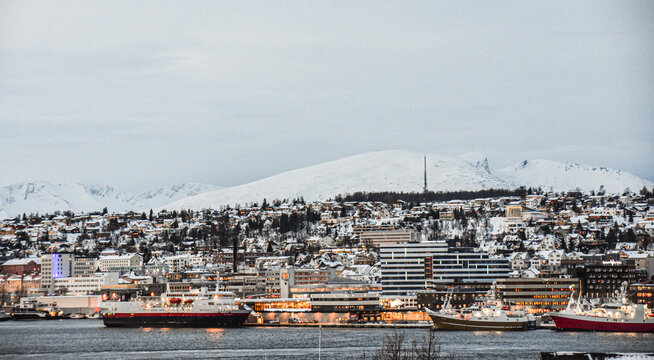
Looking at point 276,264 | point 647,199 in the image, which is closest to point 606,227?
point 647,199

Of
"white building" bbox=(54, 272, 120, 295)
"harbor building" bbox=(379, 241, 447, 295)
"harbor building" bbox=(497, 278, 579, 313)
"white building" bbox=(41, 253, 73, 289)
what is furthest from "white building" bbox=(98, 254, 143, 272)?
"harbor building" bbox=(497, 278, 579, 313)

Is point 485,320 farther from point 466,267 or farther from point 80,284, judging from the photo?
point 80,284

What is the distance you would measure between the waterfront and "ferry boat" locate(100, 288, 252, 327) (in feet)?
17.8

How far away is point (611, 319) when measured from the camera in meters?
69.8

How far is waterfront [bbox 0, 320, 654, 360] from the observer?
5522 centimetres

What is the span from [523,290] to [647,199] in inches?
4115

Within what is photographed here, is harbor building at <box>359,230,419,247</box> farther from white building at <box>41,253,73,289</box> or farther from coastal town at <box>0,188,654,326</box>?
white building at <box>41,253,73,289</box>

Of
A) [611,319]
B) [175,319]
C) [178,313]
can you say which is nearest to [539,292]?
[611,319]

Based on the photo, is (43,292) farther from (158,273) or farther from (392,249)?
(392,249)

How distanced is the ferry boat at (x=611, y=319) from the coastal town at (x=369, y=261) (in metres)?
3.58

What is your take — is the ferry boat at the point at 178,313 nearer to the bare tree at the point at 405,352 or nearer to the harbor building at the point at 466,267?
the harbor building at the point at 466,267

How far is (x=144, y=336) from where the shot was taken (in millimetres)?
72312

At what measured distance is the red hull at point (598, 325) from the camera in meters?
69.1

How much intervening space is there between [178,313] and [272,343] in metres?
25.2
